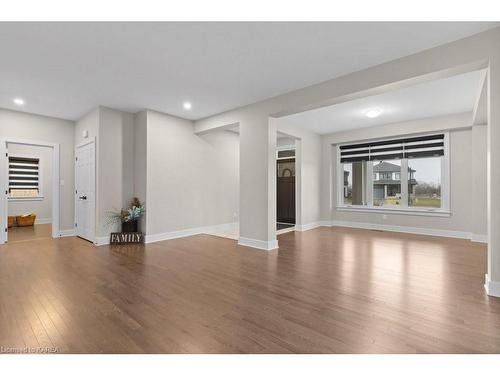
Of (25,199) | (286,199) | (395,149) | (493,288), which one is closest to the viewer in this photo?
(493,288)

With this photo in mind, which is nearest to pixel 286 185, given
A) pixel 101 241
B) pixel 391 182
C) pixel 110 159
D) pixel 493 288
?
pixel 391 182

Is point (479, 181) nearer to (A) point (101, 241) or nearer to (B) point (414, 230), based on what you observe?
(B) point (414, 230)

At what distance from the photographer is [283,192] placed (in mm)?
8312

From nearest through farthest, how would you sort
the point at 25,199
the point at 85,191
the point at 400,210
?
the point at 85,191 → the point at 400,210 → the point at 25,199

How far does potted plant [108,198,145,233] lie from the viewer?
5.14 m

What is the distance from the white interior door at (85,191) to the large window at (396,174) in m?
6.32

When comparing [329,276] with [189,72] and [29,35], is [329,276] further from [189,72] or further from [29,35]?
[29,35]

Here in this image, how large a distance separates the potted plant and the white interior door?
0.38 metres

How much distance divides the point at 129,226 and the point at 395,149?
6620mm

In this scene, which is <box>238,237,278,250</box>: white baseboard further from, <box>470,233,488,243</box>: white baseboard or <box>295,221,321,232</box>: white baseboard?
<box>470,233,488,243</box>: white baseboard

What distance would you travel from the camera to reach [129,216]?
5145 mm

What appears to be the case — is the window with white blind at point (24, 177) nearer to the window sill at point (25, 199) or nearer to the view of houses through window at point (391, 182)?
the window sill at point (25, 199)


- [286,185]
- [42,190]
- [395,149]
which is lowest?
[42,190]
